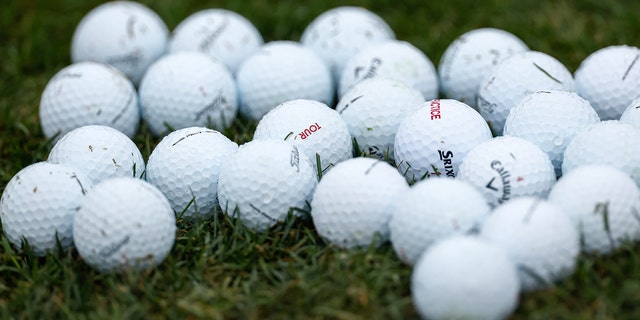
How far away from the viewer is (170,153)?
384 cm

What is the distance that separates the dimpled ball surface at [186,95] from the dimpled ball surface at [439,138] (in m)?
1.27

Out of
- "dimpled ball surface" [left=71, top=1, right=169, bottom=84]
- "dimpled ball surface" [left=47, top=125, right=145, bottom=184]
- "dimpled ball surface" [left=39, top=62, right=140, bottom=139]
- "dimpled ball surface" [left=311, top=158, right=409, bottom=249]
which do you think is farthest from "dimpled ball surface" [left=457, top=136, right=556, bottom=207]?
"dimpled ball surface" [left=71, top=1, right=169, bottom=84]

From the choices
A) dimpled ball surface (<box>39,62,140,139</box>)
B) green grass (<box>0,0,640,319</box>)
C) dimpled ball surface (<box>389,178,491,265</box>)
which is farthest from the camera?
dimpled ball surface (<box>39,62,140,139</box>)

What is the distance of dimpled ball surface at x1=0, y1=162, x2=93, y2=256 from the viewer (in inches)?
139

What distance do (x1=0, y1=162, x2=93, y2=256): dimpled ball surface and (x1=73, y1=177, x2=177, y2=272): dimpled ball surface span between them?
0.50ft

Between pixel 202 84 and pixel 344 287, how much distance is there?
1.95 meters

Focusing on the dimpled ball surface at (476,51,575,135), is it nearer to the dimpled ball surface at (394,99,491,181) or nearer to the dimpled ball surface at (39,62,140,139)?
the dimpled ball surface at (394,99,491,181)

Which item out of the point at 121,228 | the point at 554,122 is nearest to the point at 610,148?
the point at 554,122

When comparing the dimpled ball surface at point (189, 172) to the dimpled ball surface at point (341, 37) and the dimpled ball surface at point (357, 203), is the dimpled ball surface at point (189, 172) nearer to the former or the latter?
the dimpled ball surface at point (357, 203)

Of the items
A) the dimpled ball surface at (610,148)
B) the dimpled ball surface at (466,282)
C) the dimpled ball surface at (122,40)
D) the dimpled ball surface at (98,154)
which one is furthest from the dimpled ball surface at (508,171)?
the dimpled ball surface at (122,40)

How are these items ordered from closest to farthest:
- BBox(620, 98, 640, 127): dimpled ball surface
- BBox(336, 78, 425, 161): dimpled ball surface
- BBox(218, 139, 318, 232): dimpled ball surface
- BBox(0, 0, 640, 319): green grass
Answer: BBox(0, 0, 640, 319): green grass
BBox(218, 139, 318, 232): dimpled ball surface
BBox(620, 98, 640, 127): dimpled ball surface
BBox(336, 78, 425, 161): dimpled ball surface

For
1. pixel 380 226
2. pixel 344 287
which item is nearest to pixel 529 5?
pixel 380 226

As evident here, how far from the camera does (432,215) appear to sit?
3.17 meters

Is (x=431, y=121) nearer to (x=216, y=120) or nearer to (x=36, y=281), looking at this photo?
(x=216, y=120)
